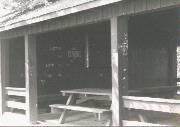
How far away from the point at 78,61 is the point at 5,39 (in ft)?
9.58

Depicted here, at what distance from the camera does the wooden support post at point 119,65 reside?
5.70m

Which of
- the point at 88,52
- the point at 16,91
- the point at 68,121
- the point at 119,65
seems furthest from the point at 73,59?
the point at 119,65

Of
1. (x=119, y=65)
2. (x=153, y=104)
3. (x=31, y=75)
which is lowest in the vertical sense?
(x=153, y=104)

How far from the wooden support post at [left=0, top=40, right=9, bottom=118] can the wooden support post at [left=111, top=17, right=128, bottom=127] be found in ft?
16.5

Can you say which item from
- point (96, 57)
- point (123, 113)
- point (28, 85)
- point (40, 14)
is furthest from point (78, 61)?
point (123, 113)

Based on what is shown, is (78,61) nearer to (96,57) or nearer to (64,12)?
(96,57)

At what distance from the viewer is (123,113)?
574 cm

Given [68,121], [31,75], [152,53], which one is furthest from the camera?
[152,53]

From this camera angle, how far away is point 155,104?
5152 mm

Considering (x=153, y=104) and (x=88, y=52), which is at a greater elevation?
(x=88, y=52)

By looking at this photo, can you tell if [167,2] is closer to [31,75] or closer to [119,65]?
[119,65]

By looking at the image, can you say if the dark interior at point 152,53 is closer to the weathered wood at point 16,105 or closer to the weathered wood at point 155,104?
the weathered wood at point 16,105

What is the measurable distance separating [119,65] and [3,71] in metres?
5.21

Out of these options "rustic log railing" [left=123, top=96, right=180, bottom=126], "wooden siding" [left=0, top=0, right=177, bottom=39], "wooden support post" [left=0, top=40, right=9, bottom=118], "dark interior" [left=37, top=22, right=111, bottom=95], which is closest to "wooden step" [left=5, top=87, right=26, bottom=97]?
"wooden support post" [left=0, top=40, right=9, bottom=118]
